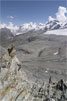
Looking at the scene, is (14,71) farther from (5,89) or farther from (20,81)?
(5,89)

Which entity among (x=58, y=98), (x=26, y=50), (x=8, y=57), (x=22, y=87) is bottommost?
(x=26, y=50)

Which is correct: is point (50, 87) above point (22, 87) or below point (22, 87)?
below

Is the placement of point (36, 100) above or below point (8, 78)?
below

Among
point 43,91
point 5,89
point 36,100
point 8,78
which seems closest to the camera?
point 5,89

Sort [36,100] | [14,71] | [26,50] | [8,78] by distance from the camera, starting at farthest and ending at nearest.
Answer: [26,50] < [36,100] < [14,71] < [8,78]

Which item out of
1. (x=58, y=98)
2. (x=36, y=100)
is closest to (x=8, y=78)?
(x=36, y=100)

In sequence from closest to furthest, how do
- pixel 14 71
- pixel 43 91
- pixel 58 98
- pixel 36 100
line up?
1. pixel 14 71
2. pixel 36 100
3. pixel 58 98
4. pixel 43 91

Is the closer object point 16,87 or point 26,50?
point 16,87

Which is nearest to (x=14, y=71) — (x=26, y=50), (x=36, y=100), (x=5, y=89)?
(x=5, y=89)

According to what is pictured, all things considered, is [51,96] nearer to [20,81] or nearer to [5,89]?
[20,81]
